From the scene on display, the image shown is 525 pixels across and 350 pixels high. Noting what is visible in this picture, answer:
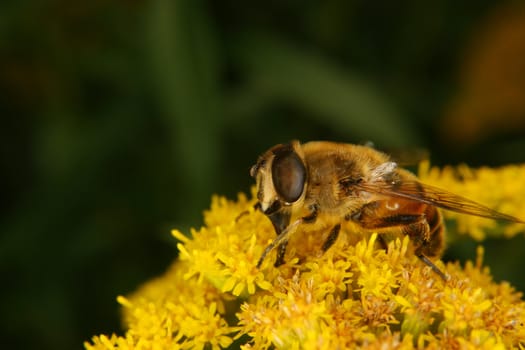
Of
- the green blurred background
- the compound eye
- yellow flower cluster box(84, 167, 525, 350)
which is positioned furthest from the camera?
the green blurred background

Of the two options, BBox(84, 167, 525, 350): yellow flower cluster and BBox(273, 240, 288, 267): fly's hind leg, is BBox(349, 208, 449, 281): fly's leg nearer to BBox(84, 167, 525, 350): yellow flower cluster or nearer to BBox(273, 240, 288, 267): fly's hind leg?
BBox(84, 167, 525, 350): yellow flower cluster

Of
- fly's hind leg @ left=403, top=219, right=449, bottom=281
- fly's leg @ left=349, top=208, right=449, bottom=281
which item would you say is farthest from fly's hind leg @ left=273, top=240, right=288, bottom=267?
fly's hind leg @ left=403, top=219, right=449, bottom=281

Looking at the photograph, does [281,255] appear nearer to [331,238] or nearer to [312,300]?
[331,238]

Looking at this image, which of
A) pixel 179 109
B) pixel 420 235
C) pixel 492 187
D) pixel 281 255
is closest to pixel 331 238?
pixel 281 255

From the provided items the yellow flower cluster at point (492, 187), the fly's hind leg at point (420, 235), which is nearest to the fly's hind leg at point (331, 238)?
the fly's hind leg at point (420, 235)

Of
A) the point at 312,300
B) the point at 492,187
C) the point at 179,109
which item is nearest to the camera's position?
the point at 312,300

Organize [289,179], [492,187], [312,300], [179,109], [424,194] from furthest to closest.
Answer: [179,109]
[492,187]
[424,194]
[289,179]
[312,300]

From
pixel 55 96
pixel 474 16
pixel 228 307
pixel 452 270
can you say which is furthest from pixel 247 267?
pixel 474 16
